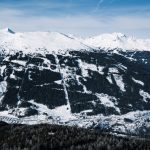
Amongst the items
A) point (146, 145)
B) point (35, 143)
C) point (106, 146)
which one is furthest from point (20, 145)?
point (146, 145)

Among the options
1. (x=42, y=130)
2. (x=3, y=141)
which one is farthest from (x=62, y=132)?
(x=3, y=141)

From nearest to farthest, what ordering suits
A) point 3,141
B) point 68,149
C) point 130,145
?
1. point 68,149
2. point 130,145
3. point 3,141

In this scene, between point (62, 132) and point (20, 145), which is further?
point (62, 132)

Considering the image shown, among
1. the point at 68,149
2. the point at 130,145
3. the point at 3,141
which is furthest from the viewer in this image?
the point at 3,141

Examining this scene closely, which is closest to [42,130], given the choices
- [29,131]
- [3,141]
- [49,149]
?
[29,131]

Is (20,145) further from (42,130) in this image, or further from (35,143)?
(42,130)

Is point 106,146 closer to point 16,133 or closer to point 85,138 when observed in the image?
point 85,138

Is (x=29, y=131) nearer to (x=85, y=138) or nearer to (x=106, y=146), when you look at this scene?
(x=85, y=138)

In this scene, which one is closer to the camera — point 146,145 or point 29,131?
point 146,145
